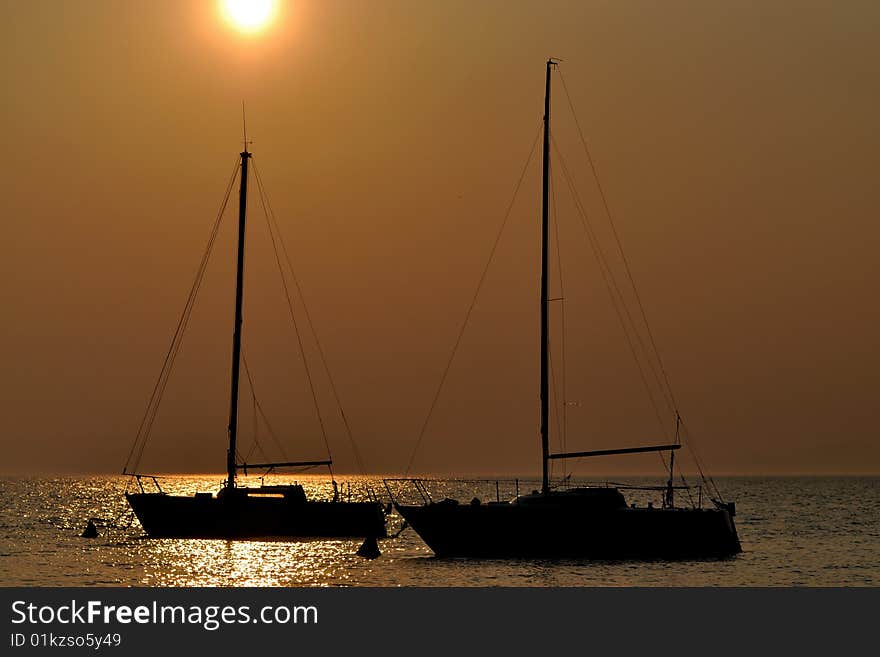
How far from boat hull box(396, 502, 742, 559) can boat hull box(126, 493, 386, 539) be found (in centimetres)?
1330

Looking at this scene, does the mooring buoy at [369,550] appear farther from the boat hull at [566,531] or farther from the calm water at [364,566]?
the boat hull at [566,531]

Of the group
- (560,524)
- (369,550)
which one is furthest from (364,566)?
(560,524)

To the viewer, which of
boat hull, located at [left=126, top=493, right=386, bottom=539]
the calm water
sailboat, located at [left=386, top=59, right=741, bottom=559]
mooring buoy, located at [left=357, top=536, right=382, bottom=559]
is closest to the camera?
the calm water

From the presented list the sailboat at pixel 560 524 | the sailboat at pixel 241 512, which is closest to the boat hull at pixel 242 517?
the sailboat at pixel 241 512

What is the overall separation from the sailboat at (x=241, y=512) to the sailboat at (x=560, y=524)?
40.6 ft

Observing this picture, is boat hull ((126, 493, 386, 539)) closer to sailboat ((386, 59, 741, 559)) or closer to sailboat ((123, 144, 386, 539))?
sailboat ((123, 144, 386, 539))

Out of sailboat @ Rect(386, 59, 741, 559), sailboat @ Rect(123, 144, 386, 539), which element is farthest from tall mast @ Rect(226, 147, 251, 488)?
sailboat @ Rect(386, 59, 741, 559)

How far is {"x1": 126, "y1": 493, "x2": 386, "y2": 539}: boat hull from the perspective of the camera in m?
70.4

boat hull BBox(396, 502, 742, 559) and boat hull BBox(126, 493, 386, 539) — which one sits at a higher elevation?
boat hull BBox(126, 493, 386, 539)

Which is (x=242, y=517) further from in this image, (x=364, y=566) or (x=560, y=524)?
(x=560, y=524)

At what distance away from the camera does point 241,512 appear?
70.3 meters
